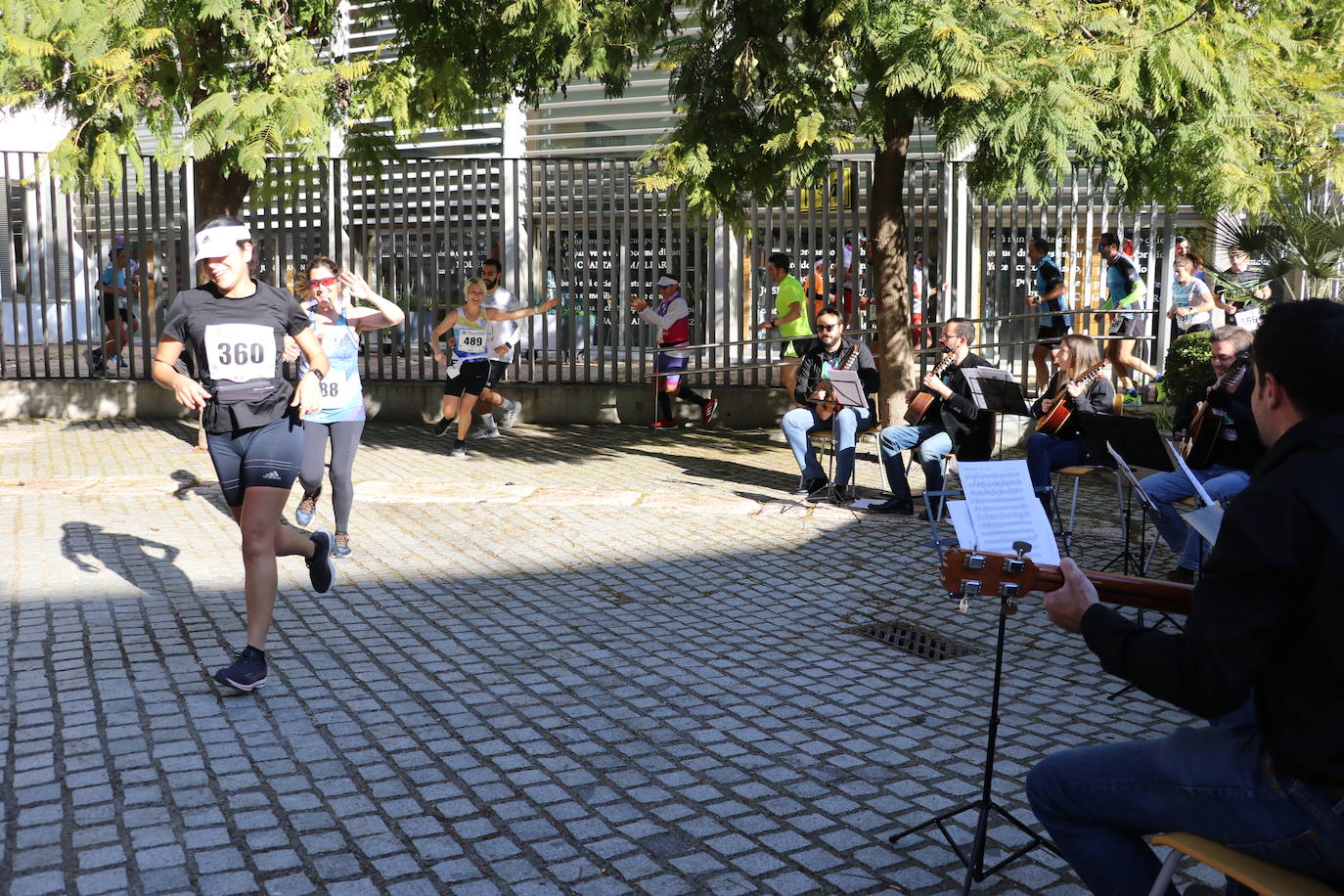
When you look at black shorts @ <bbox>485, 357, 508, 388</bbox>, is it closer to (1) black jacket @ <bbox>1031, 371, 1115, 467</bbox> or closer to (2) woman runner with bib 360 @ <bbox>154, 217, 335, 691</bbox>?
(1) black jacket @ <bbox>1031, 371, 1115, 467</bbox>

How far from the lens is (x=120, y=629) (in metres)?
6.48

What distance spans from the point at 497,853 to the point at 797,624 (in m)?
3.10

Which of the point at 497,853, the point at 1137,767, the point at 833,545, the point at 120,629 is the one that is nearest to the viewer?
the point at 1137,767

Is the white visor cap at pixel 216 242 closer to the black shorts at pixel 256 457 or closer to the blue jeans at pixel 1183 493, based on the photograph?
the black shorts at pixel 256 457

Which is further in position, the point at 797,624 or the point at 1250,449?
the point at 1250,449

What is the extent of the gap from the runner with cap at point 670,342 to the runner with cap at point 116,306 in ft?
20.0

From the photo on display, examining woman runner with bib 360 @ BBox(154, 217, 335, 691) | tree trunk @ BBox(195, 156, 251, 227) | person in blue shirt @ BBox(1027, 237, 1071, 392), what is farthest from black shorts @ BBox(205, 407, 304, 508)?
person in blue shirt @ BBox(1027, 237, 1071, 392)

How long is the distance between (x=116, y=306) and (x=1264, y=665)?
15245 millimetres

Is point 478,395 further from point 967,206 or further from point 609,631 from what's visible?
point 609,631

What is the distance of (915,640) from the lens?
6.58 meters

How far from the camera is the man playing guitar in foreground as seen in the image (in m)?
2.50

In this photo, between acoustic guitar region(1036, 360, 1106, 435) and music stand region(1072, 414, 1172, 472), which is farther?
acoustic guitar region(1036, 360, 1106, 435)

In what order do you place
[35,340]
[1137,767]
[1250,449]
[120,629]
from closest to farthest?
1. [1137,767]
2. [120,629]
3. [1250,449]
4. [35,340]

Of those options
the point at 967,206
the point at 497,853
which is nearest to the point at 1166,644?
the point at 497,853
